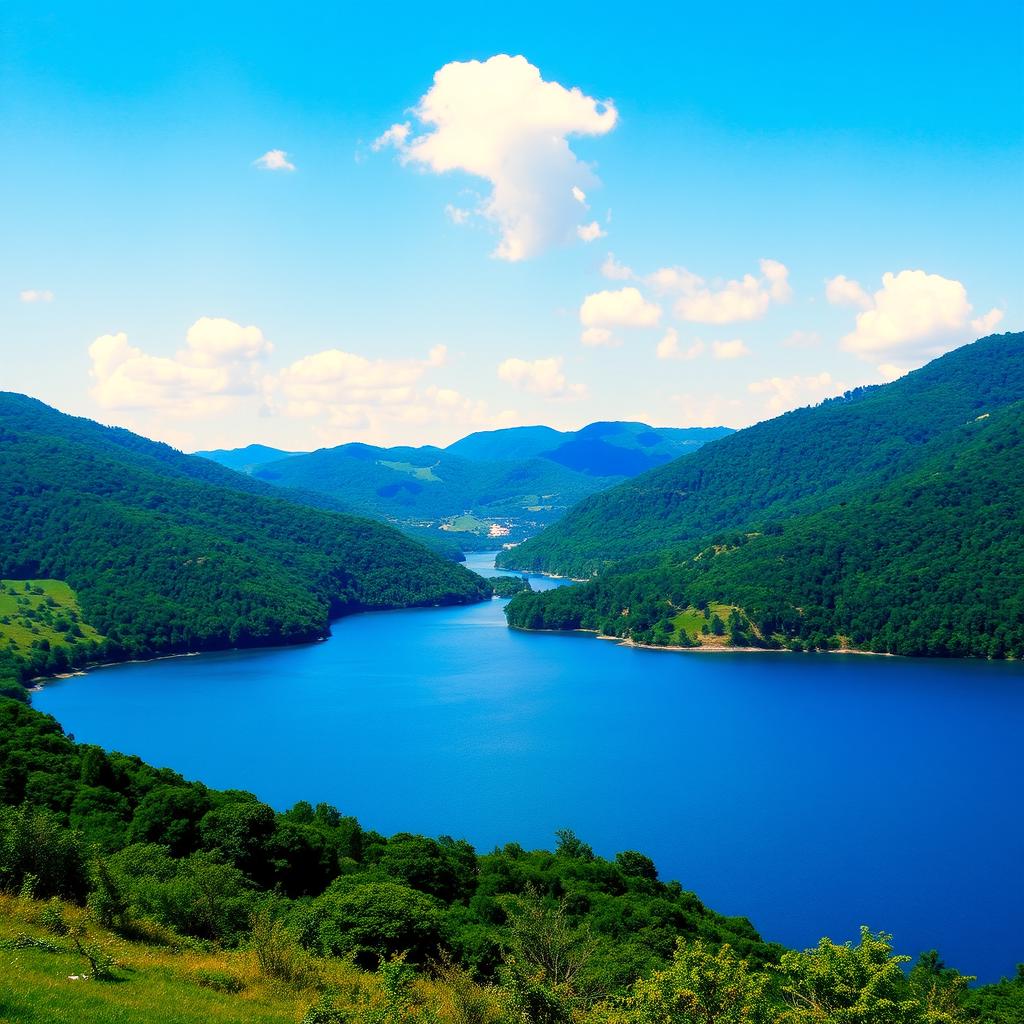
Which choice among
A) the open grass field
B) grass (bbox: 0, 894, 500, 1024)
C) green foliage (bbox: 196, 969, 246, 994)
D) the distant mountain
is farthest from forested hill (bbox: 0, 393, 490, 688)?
green foliage (bbox: 196, 969, 246, 994)

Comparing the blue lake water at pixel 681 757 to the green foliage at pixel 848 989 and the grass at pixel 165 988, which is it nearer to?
the green foliage at pixel 848 989

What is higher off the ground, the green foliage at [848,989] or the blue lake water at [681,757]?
the green foliage at [848,989]

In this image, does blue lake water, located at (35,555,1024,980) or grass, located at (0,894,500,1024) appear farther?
blue lake water, located at (35,555,1024,980)

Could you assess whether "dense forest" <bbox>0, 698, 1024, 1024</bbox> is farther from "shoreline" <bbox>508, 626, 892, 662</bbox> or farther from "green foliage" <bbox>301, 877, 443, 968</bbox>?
"shoreline" <bbox>508, 626, 892, 662</bbox>

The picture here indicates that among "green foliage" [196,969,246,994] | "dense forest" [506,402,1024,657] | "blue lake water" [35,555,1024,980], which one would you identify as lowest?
"blue lake water" [35,555,1024,980]

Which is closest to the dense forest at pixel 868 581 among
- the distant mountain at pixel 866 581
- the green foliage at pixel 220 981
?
the distant mountain at pixel 866 581
